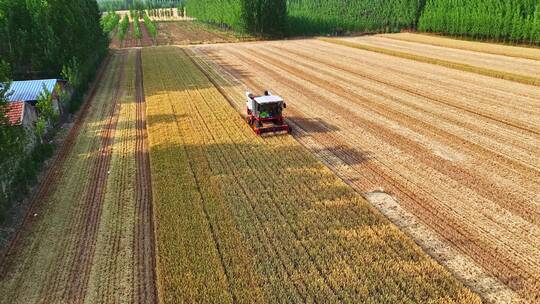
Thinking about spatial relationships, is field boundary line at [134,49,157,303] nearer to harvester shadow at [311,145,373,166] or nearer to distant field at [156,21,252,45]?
harvester shadow at [311,145,373,166]

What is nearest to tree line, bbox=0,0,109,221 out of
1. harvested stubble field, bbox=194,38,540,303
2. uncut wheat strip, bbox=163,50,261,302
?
harvested stubble field, bbox=194,38,540,303

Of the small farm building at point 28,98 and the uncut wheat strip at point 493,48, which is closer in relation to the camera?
the small farm building at point 28,98

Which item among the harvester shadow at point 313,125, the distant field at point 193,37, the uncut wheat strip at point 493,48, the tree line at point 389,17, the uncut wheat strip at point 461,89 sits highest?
the tree line at point 389,17

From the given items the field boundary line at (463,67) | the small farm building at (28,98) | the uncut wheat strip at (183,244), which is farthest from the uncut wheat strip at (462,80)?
the small farm building at (28,98)

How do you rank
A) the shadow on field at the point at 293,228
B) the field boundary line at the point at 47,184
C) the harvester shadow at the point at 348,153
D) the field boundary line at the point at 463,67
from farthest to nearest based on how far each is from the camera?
the field boundary line at the point at 463,67 < the harvester shadow at the point at 348,153 < the field boundary line at the point at 47,184 < the shadow on field at the point at 293,228

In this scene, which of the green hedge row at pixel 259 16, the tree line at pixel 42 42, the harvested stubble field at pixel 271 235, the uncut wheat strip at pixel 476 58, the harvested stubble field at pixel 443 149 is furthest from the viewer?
A: the green hedge row at pixel 259 16

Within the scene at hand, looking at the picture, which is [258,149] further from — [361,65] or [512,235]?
[361,65]

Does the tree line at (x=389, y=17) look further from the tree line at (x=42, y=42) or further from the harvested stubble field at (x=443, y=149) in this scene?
the tree line at (x=42, y=42)
